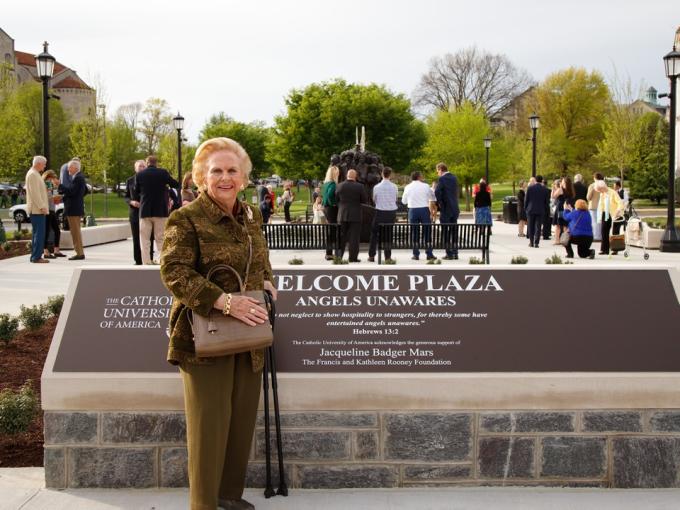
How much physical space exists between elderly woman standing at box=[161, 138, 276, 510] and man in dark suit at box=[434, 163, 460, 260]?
10.8 m

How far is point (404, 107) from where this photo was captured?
54031 mm

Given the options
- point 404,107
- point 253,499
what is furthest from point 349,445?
point 404,107

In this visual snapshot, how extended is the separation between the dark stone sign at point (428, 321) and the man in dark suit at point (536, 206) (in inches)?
529

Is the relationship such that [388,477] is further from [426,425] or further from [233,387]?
[233,387]

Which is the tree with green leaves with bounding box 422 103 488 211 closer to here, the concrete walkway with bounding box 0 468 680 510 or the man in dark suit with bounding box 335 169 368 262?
the man in dark suit with bounding box 335 169 368 262

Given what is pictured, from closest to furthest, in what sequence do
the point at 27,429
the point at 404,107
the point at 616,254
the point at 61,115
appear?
1. the point at 27,429
2. the point at 616,254
3. the point at 404,107
4. the point at 61,115

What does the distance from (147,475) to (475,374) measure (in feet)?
6.08

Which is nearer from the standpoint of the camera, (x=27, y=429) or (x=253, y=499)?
(x=253, y=499)

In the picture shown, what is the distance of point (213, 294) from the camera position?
3.13 meters

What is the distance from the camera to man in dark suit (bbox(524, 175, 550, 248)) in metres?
17.4

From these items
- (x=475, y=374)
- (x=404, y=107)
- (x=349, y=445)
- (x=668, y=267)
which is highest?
(x=404, y=107)

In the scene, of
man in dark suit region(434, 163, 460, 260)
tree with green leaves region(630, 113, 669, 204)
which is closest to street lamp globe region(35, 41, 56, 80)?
man in dark suit region(434, 163, 460, 260)

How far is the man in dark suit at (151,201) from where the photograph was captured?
11852mm

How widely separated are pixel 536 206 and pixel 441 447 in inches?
573
